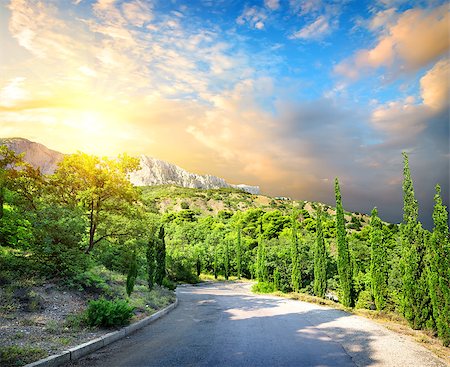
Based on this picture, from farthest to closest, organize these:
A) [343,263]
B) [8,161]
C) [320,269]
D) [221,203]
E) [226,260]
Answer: [221,203] → [226,260] → [320,269] → [343,263] → [8,161]

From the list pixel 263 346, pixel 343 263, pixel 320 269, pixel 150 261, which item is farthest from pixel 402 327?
pixel 320 269

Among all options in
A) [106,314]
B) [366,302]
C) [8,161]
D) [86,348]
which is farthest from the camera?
[366,302]

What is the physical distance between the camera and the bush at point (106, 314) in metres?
8.94

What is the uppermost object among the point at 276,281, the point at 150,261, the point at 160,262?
the point at 150,261

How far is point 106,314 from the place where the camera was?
8930 mm

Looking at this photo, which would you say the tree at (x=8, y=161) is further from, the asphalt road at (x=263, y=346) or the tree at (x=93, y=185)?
the asphalt road at (x=263, y=346)

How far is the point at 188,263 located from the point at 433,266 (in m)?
36.7

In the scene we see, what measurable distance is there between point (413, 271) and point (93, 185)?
54.3ft

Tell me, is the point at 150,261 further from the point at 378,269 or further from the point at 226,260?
the point at 226,260

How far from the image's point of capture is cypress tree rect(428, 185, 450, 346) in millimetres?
10312

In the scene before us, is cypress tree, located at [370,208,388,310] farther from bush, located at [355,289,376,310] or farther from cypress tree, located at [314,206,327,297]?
cypress tree, located at [314,206,327,297]

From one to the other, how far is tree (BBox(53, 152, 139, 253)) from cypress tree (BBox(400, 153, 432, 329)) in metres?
14.5

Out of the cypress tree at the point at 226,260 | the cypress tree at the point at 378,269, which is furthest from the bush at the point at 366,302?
the cypress tree at the point at 226,260

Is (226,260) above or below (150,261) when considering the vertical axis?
below
